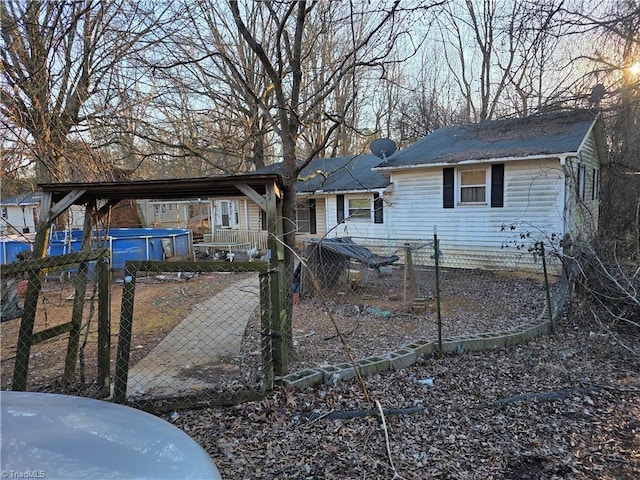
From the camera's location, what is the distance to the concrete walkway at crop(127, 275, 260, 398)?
3900 millimetres

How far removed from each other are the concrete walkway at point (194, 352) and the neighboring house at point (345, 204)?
6128mm

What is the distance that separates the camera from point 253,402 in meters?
3.31

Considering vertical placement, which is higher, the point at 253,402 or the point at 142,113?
the point at 142,113

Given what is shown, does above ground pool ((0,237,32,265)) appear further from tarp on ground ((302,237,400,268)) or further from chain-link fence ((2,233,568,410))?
tarp on ground ((302,237,400,268))

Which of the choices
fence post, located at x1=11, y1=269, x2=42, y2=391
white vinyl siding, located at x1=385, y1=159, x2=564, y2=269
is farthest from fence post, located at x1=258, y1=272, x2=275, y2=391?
white vinyl siding, located at x1=385, y1=159, x2=564, y2=269

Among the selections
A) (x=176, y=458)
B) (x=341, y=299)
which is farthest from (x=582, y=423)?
(x=341, y=299)

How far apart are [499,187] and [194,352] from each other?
9591 mm

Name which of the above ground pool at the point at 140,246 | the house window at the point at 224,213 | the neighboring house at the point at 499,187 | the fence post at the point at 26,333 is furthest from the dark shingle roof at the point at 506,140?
the house window at the point at 224,213

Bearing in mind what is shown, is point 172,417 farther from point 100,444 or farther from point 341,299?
point 341,299

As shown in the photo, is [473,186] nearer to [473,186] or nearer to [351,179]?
[473,186]

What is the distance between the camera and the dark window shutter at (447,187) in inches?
471

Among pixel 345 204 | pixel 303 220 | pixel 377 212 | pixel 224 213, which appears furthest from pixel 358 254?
pixel 224 213

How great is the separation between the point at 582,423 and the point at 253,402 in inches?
104

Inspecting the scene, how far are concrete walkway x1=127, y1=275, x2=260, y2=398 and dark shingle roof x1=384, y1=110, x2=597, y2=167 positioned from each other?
7.58 meters
